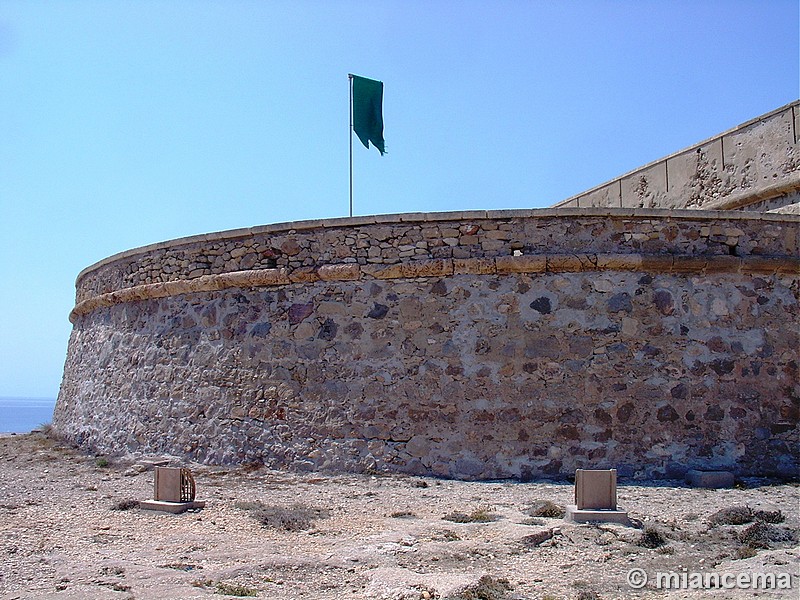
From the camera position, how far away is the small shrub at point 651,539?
5.45 meters

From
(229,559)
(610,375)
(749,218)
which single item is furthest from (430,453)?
(749,218)

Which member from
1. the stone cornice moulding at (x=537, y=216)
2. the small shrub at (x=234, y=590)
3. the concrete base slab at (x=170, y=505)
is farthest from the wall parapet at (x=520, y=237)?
the small shrub at (x=234, y=590)

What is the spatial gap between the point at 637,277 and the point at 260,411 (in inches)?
174

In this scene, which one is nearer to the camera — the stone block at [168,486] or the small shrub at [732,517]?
the small shrub at [732,517]

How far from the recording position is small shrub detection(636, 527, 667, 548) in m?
5.45

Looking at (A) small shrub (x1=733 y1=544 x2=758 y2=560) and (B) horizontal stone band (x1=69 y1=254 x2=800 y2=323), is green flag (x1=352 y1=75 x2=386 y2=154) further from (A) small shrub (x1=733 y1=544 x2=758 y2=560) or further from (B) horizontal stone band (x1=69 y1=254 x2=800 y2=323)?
(A) small shrub (x1=733 y1=544 x2=758 y2=560)

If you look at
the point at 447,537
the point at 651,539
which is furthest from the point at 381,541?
the point at 651,539

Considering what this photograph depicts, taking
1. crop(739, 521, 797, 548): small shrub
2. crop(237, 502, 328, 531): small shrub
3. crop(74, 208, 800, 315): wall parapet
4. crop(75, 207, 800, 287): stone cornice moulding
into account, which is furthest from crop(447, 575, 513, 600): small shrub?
crop(75, 207, 800, 287): stone cornice moulding

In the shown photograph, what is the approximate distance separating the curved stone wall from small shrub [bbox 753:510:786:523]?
1.97m

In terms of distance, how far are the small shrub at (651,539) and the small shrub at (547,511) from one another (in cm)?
96

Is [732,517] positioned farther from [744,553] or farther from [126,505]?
[126,505]

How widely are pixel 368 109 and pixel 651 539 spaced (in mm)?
8720

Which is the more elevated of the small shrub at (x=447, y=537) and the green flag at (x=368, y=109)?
the green flag at (x=368, y=109)

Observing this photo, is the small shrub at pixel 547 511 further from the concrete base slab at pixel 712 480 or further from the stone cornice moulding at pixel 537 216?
the stone cornice moulding at pixel 537 216
